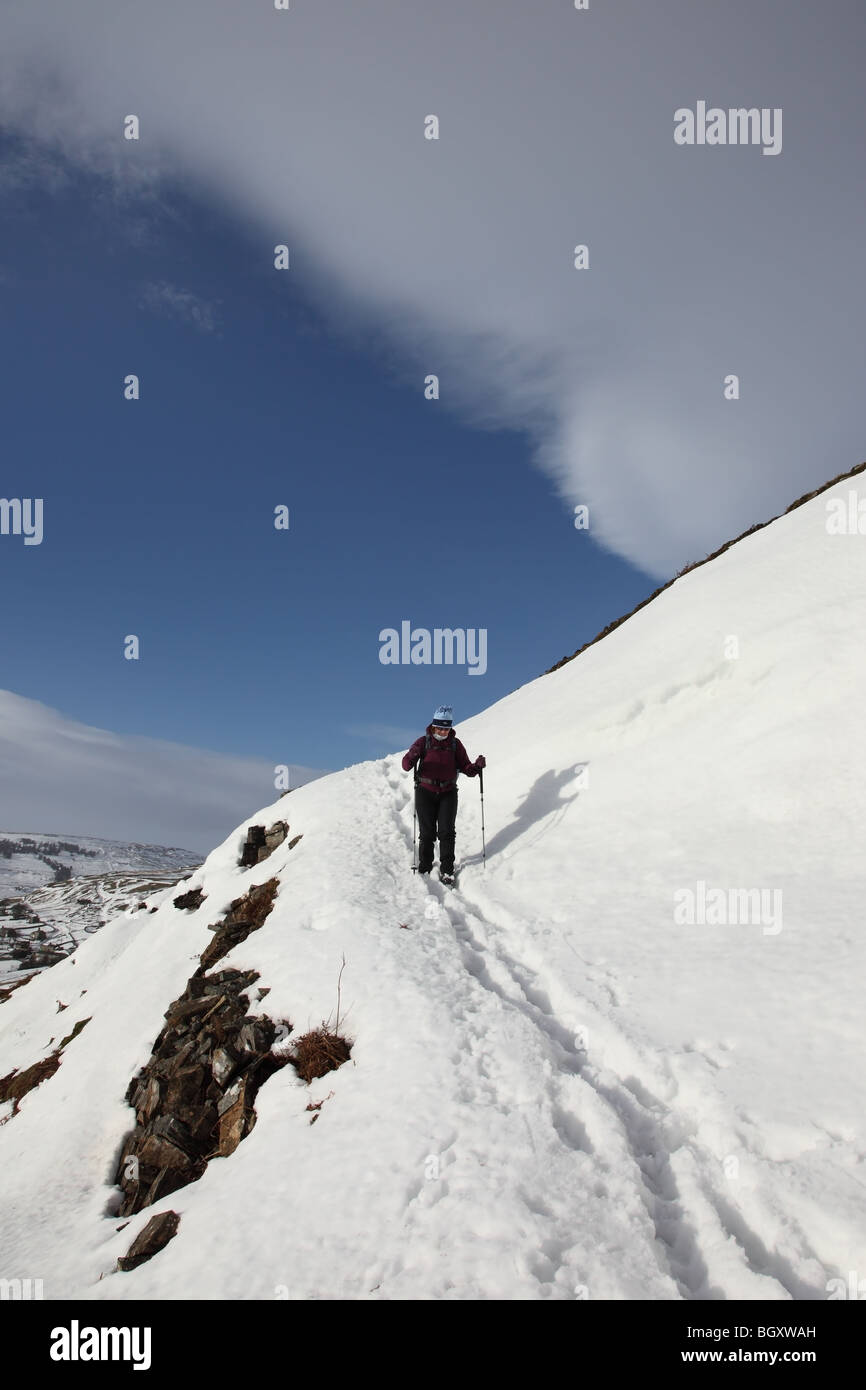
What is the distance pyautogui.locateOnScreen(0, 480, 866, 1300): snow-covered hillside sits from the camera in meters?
4.83

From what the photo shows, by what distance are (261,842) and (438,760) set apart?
27.9ft

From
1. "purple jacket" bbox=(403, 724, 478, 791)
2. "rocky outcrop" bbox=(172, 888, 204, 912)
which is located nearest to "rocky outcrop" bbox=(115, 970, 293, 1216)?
"purple jacket" bbox=(403, 724, 478, 791)

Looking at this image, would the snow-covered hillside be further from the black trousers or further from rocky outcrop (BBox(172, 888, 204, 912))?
the black trousers

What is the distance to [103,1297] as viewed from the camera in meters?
5.28

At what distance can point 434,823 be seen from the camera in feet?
48.2

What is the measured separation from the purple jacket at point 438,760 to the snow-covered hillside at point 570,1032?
2.22 meters

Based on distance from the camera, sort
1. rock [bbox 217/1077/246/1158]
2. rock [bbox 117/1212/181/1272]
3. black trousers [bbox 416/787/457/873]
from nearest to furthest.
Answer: rock [bbox 117/1212/181/1272] < rock [bbox 217/1077/246/1158] < black trousers [bbox 416/787/457/873]

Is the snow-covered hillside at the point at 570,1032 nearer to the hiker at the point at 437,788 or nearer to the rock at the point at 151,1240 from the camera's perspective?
the rock at the point at 151,1240

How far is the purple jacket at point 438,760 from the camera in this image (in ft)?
47.6

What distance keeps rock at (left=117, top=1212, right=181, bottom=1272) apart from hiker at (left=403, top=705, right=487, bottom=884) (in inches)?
337

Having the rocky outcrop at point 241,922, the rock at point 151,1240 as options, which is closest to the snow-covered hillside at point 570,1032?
the rock at point 151,1240

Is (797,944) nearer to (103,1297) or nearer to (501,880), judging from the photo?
(501,880)

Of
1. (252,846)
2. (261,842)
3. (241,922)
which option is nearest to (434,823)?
(241,922)
